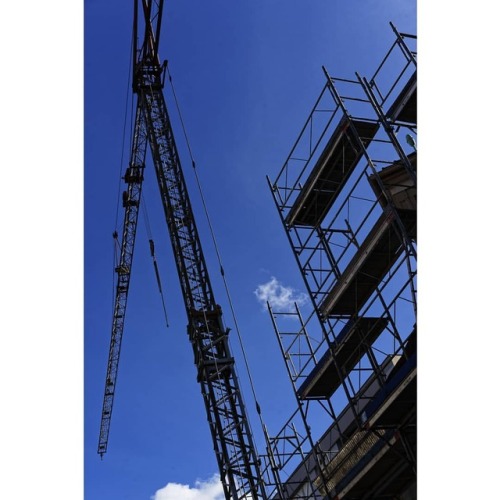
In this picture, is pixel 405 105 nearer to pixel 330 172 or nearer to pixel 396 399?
pixel 330 172

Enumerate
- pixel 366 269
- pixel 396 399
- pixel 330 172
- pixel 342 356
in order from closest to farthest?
pixel 396 399 < pixel 366 269 < pixel 342 356 < pixel 330 172

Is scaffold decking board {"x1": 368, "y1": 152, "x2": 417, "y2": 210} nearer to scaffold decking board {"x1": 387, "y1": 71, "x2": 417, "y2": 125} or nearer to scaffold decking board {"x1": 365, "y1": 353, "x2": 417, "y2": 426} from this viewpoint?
scaffold decking board {"x1": 387, "y1": 71, "x2": 417, "y2": 125}

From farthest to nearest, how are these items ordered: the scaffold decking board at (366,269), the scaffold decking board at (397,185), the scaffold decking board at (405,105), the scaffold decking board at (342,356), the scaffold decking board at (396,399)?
the scaffold decking board at (342,356)
the scaffold decking board at (405,105)
the scaffold decking board at (397,185)
the scaffold decking board at (366,269)
the scaffold decking board at (396,399)

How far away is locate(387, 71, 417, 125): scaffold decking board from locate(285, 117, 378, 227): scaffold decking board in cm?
109

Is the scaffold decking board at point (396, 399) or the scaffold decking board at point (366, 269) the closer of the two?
the scaffold decking board at point (396, 399)

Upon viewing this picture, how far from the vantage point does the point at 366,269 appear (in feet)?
52.7

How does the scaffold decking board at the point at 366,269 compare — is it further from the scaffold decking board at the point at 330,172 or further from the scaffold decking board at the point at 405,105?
the scaffold decking board at the point at 405,105

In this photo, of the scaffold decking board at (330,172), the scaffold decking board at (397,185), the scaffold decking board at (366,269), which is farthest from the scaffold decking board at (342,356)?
the scaffold decking board at (330,172)

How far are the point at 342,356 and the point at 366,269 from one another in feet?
12.3

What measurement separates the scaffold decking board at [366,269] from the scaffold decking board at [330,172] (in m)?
3.02

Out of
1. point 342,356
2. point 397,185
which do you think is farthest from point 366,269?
point 342,356

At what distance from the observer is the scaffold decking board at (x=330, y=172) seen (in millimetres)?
17344
